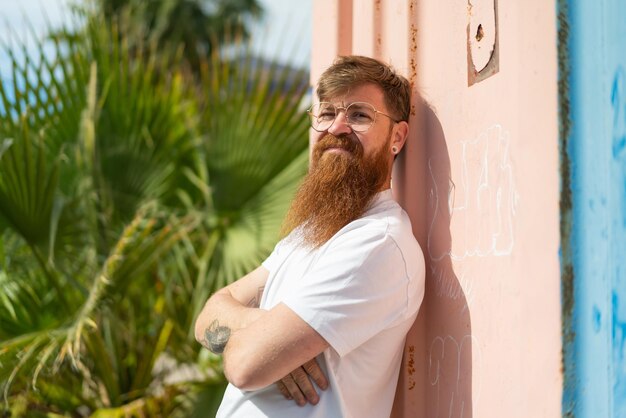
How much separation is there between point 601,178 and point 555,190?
0.29 ft

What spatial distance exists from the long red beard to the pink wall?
0.49 feet

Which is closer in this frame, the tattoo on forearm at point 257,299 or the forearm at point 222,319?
the forearm at point 222,319

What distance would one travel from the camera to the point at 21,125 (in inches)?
135

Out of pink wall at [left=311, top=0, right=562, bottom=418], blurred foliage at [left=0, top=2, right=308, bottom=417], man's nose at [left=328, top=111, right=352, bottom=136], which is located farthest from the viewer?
blurred foliage at [left=0, top=2, right=308, bottom=417]

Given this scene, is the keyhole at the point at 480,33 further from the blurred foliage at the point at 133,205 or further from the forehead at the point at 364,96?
the blurred foliage at the point at 133,205

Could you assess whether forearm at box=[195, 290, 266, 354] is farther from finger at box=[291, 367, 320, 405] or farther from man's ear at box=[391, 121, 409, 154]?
man's ear at box=[391, 121, 409, 154]

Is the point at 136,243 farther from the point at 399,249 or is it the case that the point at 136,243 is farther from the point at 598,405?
the point at 598,405

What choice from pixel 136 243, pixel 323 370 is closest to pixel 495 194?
pixel 323 370

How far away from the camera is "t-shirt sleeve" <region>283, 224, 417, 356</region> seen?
162 cm

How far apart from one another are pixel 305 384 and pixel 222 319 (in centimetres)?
42

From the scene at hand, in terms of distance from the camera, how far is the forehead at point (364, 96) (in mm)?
2043

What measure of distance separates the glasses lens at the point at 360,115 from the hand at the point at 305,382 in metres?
0.71

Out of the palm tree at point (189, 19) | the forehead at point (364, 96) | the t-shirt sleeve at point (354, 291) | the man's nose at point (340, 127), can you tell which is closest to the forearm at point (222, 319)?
the t-shirt sleeve at point (354, 291)

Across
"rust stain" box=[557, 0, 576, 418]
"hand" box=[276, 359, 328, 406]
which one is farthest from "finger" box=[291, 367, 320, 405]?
"rust stain" box=[557, 0, 576, 418]
